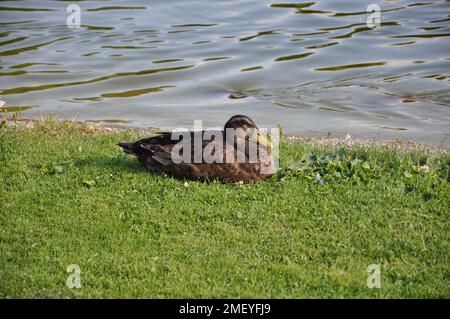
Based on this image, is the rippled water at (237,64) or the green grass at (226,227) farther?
the rippled water at (237,64)

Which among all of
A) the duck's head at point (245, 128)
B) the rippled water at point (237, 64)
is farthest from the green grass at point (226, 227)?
the rippled water at point (237, 64)

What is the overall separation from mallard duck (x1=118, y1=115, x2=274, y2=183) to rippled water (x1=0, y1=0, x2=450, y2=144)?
3.55 metres

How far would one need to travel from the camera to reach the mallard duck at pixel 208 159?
7.43m

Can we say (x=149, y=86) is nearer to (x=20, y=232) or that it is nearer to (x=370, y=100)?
(x=370, y=100)

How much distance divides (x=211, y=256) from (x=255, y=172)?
1744 mm

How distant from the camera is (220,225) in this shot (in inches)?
256

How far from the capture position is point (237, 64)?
14.9 meters

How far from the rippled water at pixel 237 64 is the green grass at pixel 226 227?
3309mm

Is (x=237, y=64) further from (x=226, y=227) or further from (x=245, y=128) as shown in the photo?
(x=226, y=227)

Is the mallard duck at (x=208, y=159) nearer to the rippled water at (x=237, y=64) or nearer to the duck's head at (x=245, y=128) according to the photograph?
the duck's head at (x=245, y=128)

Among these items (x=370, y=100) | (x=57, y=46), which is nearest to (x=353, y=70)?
(x=370, y=100)

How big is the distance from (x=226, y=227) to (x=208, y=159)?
3.77ft

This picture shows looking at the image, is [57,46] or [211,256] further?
[57,46]

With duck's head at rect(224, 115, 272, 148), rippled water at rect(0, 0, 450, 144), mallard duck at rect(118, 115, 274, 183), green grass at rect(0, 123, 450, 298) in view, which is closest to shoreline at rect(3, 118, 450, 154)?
rippled water at rect(0, 0, 450, 144)
